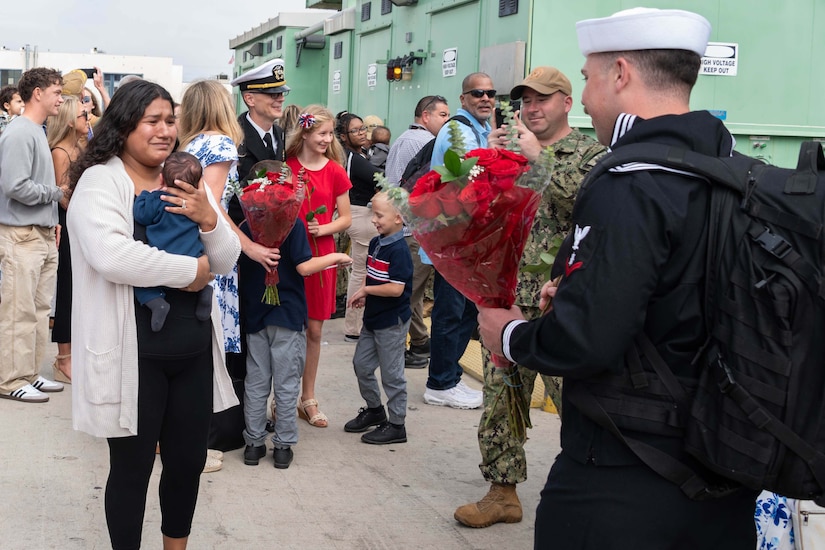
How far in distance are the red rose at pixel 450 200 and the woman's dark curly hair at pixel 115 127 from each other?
4.67 feet

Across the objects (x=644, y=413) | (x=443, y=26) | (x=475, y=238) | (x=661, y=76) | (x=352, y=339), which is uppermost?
(x=443, y=26)

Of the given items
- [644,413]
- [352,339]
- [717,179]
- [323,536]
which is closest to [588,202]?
[717,179]

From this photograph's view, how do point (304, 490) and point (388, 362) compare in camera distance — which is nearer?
point (304, 490)

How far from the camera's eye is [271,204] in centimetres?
508

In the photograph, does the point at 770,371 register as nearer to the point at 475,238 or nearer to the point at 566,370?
the point at 566,370

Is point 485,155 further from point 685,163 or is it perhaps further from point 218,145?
point 218,145

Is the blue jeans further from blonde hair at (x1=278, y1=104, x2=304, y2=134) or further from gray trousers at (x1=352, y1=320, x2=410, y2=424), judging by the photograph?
blonde hair at (x1=278, y1=104, x2=304, y2=134)

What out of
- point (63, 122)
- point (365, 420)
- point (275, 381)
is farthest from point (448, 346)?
point (63, 122)

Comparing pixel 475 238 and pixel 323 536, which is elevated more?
pixel 475 238

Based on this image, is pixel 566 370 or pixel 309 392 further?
pixel 309 392

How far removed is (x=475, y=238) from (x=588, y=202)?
623mm

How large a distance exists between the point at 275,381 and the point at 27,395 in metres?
2.27

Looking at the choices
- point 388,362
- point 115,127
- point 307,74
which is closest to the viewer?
point 115,127

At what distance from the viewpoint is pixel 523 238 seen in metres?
3.05
